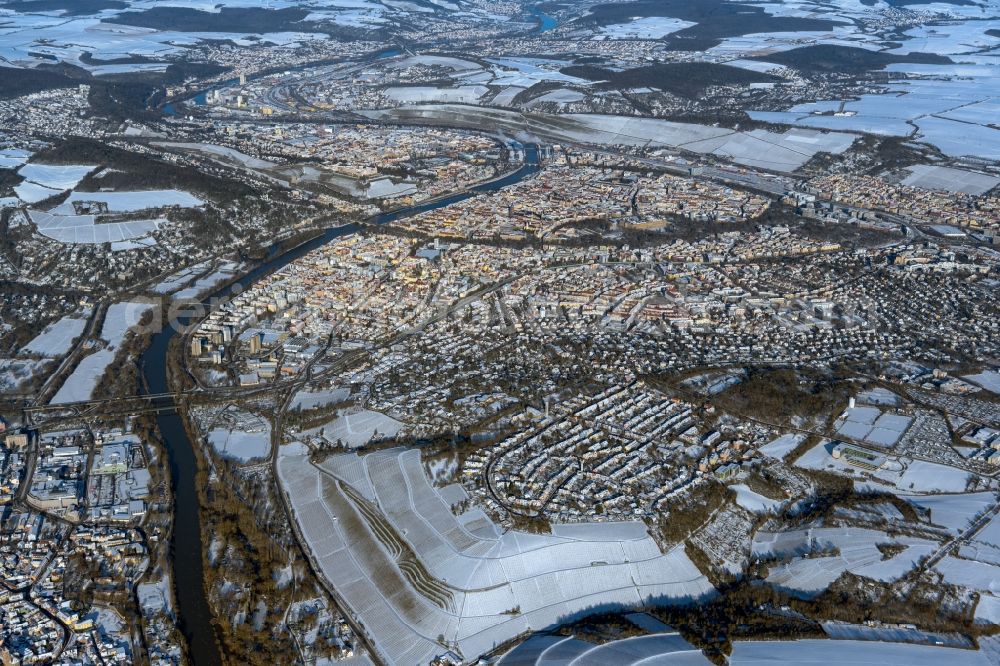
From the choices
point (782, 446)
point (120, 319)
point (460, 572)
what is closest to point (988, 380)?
point (782, 446)

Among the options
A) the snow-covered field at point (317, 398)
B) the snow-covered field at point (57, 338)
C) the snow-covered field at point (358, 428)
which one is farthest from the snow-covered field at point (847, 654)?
the snow-covered field at point (57, 338)

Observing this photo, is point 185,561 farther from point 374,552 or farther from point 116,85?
point 116,85

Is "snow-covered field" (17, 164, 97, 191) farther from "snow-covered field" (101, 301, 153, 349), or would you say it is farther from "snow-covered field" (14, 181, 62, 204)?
"snow-covered field" (101, 301, 153, 349)

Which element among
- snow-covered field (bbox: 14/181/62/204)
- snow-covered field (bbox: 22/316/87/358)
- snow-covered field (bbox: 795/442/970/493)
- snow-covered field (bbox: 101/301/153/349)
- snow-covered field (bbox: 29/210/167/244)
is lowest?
snow-covered field (bbox: 795/442/970/493)

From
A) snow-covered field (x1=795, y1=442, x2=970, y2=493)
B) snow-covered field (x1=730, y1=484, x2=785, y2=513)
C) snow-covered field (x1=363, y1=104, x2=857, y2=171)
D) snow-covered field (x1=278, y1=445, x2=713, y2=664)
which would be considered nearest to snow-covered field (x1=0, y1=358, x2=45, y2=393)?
snow-covered field (x1=278, y1=445, x2=713, y2=664)

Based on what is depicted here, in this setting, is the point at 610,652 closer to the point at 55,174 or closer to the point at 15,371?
the point at 15,371

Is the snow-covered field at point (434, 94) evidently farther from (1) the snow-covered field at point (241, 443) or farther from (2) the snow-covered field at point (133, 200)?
(1) the snow-covered field at point (241, 443)

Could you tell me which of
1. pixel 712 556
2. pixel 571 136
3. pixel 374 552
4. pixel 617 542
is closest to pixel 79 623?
pixel 374 552
